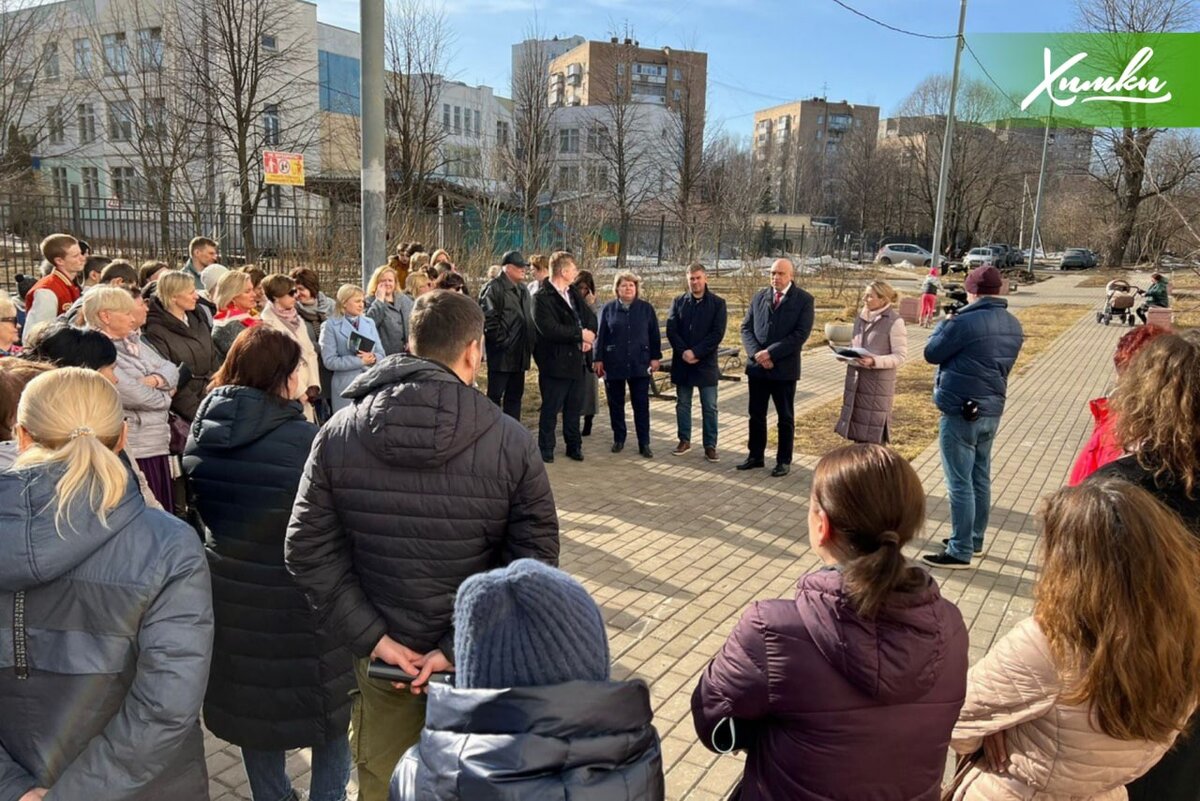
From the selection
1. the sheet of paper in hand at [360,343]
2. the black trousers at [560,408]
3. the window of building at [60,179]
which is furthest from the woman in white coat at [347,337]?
the window of building at [60,179]

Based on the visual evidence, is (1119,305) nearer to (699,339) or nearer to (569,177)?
(699,339)

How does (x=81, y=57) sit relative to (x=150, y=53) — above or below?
above

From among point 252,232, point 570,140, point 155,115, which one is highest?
point 570,140

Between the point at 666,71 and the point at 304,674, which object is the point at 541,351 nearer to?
the point at 304,674

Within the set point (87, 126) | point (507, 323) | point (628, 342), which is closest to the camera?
point (507, 323)

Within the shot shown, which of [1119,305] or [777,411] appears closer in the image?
[777,411]

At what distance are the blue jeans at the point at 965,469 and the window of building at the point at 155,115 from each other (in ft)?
55.1

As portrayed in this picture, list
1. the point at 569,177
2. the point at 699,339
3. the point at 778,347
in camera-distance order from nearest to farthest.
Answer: the point at 778,347 < the point at 699,339 < the point at 569,177

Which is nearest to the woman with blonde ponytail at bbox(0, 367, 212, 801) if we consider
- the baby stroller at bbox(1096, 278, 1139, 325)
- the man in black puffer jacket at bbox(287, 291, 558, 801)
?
the man in black puffer jacket at bbox(287, 291, 558, 801)

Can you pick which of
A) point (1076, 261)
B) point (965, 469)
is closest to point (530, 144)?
point (965, 469)

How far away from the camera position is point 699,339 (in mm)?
7785

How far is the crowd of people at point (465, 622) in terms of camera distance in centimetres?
138

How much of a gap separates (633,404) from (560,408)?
0.79m

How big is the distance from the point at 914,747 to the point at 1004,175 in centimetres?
6626
